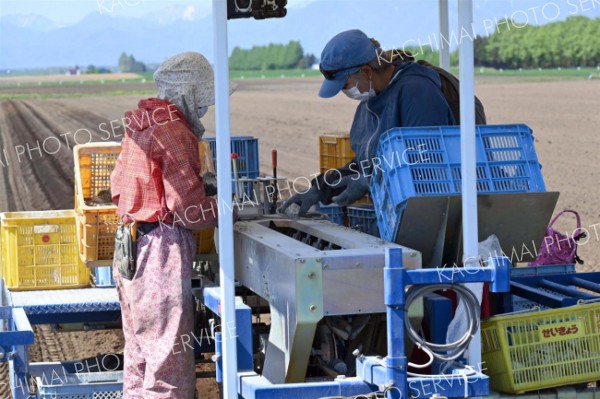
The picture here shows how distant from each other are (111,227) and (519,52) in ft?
263

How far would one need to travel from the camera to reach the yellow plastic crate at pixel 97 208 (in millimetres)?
6324

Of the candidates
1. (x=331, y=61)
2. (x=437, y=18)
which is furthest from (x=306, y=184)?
(x=331, y=61)

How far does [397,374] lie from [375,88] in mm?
1962

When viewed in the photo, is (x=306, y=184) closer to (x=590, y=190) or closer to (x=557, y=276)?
(x=590, y=190)

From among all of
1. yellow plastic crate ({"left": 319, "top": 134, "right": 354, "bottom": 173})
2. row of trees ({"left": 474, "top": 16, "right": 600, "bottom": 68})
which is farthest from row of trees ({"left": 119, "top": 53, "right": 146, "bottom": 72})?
yellow plastic crate ({"left": 319, "top": 134, "right": 354, "bottom": 173})

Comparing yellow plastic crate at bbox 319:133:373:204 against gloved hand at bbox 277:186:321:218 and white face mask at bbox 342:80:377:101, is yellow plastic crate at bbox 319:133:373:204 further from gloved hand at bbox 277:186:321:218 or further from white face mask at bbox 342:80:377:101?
white face mask at bbox 342:80:377:101

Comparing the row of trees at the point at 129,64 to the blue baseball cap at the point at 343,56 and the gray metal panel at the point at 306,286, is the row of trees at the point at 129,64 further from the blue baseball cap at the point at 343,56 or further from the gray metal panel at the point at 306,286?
the gray metal panel at the point at 306,286

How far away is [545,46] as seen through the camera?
276ft

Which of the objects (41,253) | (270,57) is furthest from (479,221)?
(270,57)

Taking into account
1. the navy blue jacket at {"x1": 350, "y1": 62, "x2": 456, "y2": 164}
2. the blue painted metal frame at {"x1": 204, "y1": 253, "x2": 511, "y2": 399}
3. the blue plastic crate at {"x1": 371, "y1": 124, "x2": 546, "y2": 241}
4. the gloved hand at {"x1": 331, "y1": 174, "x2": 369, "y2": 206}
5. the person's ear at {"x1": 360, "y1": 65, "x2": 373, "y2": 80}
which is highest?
the person's ear at {"x1": 360, "y1": 65, "x2": 373, "y2": 80}

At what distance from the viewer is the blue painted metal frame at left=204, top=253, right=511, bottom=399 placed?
15.3 ft

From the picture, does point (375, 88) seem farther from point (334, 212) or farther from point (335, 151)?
point (335, 151)

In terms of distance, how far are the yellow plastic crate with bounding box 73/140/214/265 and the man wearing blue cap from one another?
0.56 metres

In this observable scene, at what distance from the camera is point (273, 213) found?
6.66 meters
